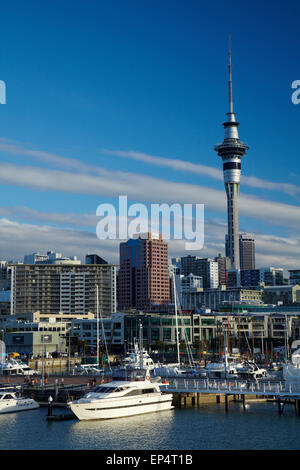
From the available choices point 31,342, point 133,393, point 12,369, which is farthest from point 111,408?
point 31,342

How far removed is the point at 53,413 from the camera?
55219 mm

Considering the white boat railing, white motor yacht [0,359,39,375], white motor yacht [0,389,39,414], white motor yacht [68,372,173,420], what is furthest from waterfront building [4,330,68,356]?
white motor yacht [68,372,173,420]

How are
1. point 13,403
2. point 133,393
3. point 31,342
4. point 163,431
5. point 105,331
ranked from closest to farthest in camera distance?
point 163,431, point 133,393, point 13,403, point 31,342, point 105,331

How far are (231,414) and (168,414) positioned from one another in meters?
5.52

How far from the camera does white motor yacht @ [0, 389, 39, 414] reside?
5444 cm

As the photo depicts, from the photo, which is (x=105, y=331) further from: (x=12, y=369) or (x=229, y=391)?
(x=229, y=391)

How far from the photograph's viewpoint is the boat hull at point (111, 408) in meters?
50.0

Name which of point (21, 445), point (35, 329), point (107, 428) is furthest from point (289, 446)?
point (35, 329)

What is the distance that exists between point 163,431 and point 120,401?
5.34m

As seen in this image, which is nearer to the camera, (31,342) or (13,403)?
(13,403)

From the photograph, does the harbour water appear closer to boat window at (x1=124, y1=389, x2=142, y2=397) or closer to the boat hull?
the boat hull

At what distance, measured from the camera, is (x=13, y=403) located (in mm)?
55031
